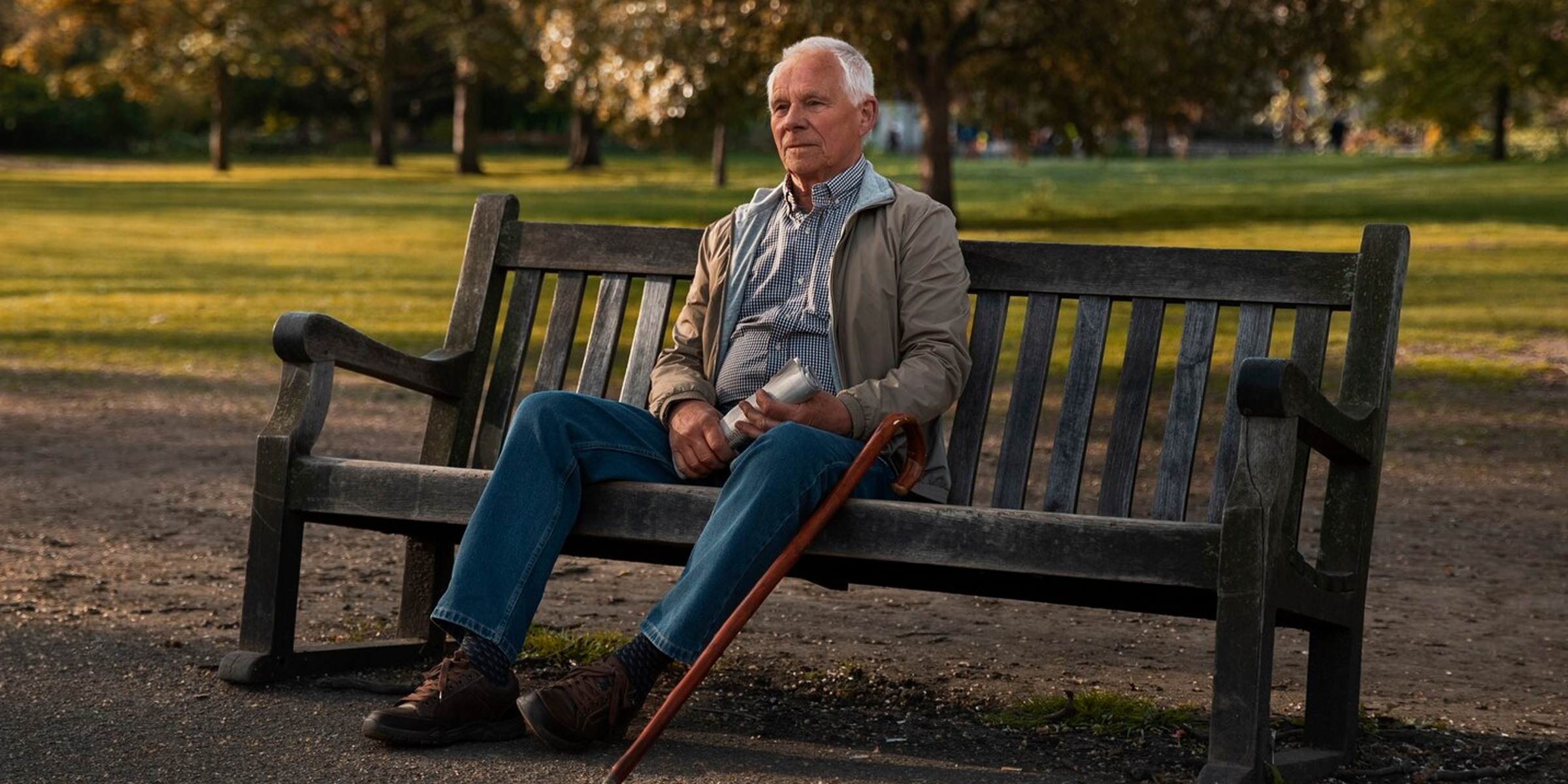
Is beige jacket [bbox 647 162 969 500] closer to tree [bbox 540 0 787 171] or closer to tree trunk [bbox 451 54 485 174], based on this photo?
→ tree [bbox 540 0 787 171]

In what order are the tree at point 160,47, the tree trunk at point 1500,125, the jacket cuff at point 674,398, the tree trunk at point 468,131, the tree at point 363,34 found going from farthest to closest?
the tree trunk at point 1500,125 → the tree trunk at point 468,131 → the tree at point 363,34 → the tree at point 160,47 → the jacket cuff at point 674,398

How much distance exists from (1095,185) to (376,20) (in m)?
17.6

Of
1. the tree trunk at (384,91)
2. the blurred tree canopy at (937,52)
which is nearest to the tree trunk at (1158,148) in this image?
the tree trunk at (384,91)

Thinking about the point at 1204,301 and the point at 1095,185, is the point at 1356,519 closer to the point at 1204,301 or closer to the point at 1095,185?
the point at 1204,301

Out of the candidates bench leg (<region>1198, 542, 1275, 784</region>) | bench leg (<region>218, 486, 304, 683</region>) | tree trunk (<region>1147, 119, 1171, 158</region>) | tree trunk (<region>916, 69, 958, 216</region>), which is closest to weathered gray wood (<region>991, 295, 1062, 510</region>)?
bench leg (<region>1198, 542, 1275, 784</region>)

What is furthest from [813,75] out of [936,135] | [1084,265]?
[936,135]

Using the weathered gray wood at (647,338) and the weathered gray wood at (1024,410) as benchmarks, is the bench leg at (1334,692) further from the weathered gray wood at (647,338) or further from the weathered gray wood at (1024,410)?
the weathered gray wood at (647,338)

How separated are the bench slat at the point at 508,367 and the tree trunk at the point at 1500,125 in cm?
4998

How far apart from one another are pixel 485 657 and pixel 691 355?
3.17 ft

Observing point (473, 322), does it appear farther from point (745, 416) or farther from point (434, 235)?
point (434, 235)

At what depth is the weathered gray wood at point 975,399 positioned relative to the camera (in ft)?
14.6

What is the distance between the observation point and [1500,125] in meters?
54.1

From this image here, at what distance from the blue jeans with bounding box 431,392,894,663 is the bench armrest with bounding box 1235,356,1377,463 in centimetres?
82

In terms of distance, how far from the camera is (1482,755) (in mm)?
4082
